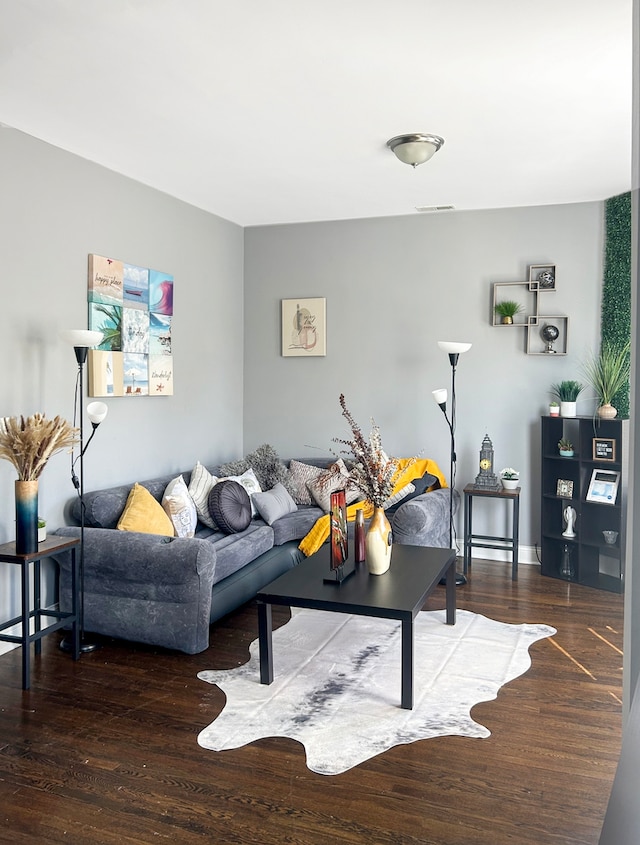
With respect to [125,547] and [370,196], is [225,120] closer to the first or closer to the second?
[370,196]

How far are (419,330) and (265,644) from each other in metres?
3.16

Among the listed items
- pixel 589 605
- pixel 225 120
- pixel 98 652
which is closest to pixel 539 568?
pixel 589 605

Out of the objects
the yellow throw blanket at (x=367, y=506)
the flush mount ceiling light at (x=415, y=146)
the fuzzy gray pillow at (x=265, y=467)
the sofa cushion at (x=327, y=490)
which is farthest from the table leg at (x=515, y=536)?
the flush mount ceiling light at (x=415, y=146)

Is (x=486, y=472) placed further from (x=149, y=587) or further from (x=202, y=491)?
(x=149, y=587)

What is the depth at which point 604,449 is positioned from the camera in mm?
4766

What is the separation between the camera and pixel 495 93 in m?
3.16

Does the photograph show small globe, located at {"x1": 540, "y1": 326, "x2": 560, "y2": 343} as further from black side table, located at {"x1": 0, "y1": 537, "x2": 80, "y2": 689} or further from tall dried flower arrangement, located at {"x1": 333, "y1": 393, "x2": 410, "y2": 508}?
black side table, located at {"x1": 0, "y1": 537, "x2": 80, "y2": 689}

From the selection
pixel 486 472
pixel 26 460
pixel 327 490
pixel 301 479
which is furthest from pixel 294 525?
pixel 26 460

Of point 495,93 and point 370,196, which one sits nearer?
point 495,93

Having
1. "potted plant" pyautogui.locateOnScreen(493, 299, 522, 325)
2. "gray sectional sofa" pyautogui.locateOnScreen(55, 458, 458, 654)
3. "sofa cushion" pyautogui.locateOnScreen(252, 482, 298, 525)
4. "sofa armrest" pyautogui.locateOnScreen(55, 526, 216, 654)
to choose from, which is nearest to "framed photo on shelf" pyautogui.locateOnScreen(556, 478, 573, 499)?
"potted plant" pyautogui.locateOnScreen(493, 299, 522, 325)

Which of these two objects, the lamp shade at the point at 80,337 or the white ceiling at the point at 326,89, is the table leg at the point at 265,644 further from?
the white ceiling at the point at 326,89

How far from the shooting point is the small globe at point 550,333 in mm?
5137

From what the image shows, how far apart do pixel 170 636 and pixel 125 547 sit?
1.65 ft

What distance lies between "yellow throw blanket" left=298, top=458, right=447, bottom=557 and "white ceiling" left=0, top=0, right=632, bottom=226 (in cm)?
193
